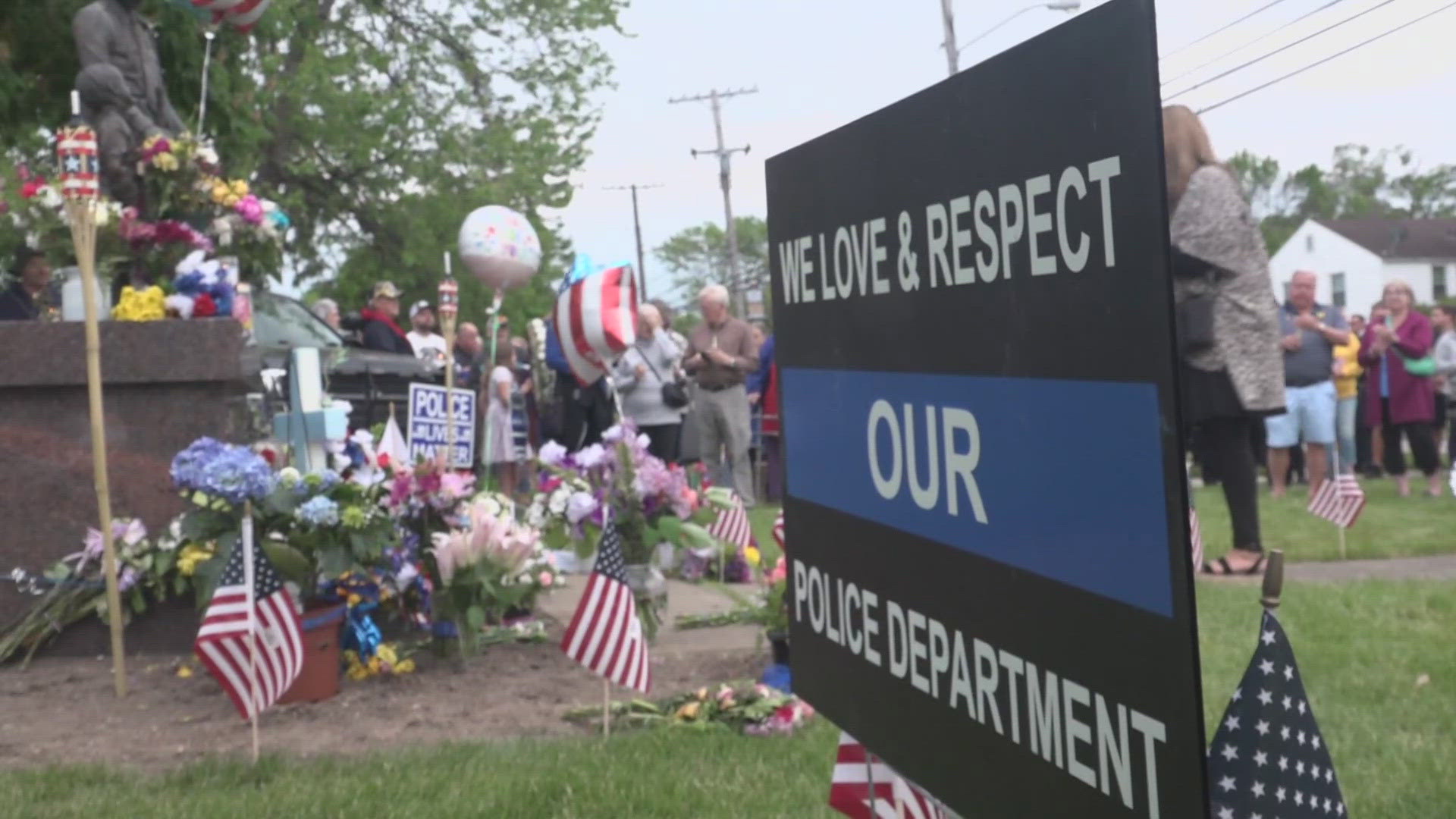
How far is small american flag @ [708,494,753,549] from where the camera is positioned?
820 cm

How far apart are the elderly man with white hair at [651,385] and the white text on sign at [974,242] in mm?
9889

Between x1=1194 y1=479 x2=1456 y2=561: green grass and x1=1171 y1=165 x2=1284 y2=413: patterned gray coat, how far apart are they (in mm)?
2309

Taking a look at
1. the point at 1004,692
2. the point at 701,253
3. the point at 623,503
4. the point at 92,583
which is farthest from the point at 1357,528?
the point at 701,253

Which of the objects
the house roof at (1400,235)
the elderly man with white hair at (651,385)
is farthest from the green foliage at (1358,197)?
the elderly man with white hair at (651,385)

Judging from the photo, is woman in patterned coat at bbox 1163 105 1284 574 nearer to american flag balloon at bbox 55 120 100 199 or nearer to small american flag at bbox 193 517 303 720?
small american flag at bbox 193 517 303 720

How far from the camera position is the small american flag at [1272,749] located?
1728mm

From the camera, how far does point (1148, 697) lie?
4.34 ft

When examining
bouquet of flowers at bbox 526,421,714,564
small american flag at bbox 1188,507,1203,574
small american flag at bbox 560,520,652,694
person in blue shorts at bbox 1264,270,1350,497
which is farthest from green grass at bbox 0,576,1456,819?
person in blue shorts at bbox 1264,270,1350,497

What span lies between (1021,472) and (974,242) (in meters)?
0.25

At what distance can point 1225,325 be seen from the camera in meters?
6.40

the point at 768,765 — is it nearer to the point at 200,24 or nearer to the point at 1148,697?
the point at 1148,697

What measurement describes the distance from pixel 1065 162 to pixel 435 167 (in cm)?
2599

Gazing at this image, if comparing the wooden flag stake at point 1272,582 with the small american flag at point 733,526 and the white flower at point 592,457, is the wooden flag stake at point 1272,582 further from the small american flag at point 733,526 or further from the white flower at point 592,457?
the small american flag at point 733,526

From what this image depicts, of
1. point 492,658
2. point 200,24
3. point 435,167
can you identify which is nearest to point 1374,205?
point 435,167
